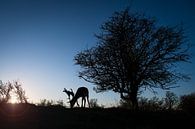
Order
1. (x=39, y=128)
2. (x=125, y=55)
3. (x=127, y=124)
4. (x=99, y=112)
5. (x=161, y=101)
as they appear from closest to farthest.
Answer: (x=39, y=128)
(x=127, y=124)
(x=99, y=112)
(x=125, y=55)
(x=161, y=101)

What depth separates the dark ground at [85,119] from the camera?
25641 mm

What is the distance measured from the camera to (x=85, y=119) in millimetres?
28469

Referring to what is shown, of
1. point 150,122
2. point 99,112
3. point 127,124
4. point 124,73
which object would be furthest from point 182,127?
point 124,73

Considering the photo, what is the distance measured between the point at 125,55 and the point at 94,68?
382cm

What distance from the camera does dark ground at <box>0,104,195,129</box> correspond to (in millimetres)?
25641

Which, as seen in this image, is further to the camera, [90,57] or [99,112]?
[90,57]

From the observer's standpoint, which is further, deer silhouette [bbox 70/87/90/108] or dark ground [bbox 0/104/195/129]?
deer silhouette [bbox 70/87/90/108]

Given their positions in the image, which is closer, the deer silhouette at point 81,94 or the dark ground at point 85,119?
the dark ground at point 85,119

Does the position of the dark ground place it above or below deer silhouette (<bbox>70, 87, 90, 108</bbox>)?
below

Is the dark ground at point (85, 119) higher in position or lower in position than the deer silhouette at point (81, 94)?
lower

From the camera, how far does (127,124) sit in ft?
93.6

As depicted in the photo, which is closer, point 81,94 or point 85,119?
point 85,119

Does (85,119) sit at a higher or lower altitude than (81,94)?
lower

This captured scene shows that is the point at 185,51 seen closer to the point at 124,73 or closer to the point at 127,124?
the point at 124,73
